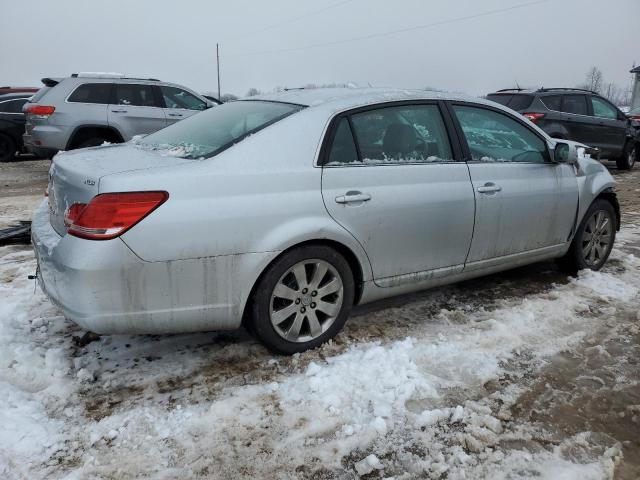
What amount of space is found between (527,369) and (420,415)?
0.85 m

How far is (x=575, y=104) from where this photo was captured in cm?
1069

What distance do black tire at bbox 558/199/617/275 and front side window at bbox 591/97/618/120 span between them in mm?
7440

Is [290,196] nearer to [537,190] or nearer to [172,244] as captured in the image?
[172,244]

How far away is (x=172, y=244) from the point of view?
256cm

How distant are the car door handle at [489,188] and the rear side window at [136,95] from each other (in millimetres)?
7468

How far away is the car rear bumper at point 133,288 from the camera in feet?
8.13

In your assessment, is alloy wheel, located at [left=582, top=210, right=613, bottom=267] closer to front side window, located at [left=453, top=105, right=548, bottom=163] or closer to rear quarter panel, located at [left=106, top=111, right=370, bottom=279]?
front side window, located at [left=453, top=105, right=548, bottom=163]

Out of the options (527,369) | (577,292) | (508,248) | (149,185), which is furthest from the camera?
(577,292)

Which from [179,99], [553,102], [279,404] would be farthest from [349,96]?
[553,102]

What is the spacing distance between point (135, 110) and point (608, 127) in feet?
31.4

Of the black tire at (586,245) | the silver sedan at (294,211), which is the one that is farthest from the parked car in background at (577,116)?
the silver sedan at (294,211)

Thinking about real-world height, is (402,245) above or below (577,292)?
above

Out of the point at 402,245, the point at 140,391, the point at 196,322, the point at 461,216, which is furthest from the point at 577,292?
the point at 140,391

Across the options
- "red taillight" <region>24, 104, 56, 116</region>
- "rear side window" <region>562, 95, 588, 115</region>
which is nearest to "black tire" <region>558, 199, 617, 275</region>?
"rear side window" <region>562, 95, 588, 115</region>
